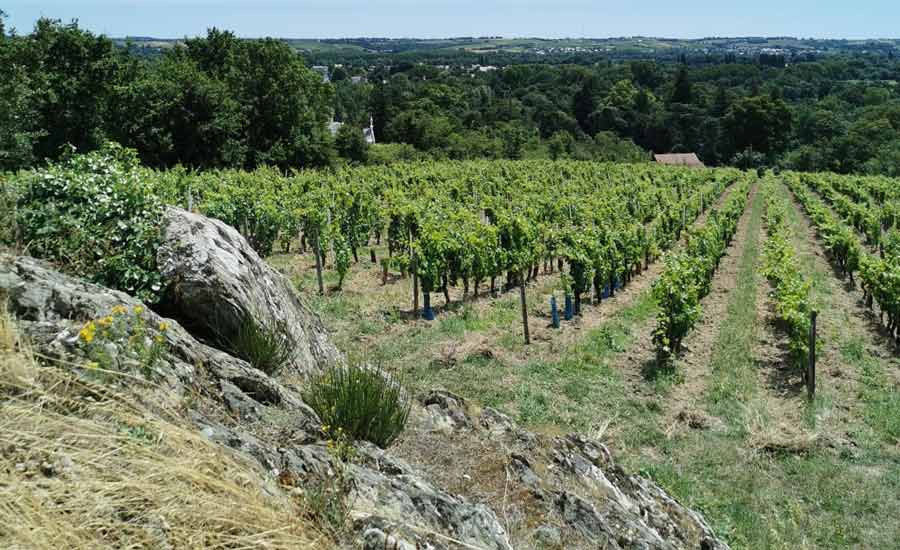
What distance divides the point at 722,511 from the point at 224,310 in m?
5.13

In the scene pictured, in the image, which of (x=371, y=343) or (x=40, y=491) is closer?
(x=40, y=491)

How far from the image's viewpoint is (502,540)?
3.89m

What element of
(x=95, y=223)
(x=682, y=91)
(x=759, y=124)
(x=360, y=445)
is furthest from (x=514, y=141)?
(x=360, y=445)

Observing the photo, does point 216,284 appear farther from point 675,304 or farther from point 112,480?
point 675,304

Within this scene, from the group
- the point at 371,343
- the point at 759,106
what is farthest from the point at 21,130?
the point at 759,106

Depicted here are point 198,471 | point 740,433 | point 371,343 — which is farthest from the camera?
point 371,343

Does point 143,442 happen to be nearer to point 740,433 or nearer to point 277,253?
point 740,433

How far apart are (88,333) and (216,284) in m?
2.25

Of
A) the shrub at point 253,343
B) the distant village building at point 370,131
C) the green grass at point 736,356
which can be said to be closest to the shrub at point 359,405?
the shrub at point 253,343

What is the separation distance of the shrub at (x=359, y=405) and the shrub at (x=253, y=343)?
104 cm

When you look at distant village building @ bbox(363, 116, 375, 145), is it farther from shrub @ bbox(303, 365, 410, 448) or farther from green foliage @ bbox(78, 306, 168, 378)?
green foliage @ bbox(78, 306, 168, 378)

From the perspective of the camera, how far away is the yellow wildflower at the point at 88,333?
3.48m

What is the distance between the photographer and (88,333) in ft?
11.5

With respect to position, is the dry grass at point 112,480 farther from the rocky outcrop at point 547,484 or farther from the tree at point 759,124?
the tree at point 759,124
